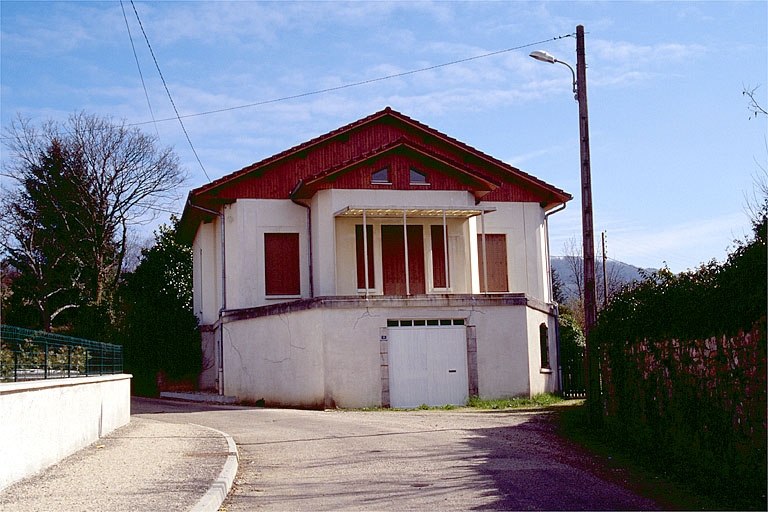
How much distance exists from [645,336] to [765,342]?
413 cm

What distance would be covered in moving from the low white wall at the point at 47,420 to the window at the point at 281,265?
11.7 metres

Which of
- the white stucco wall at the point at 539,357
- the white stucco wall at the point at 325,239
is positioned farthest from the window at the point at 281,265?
the white stucco wall at the point at 539,357

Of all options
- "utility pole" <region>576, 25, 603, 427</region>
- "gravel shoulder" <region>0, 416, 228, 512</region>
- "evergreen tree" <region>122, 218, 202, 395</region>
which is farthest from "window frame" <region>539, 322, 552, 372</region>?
Answer: "gravel shoulder" <region>0, 416, 228, 512</region>

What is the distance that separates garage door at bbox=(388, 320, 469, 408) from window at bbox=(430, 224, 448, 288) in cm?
379

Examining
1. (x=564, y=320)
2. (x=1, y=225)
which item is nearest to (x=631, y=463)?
(x=564, y=320)

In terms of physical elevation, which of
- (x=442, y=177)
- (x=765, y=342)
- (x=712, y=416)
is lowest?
(x=712, y=416)

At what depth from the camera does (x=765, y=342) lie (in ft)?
29.9

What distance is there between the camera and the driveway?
30.3ft

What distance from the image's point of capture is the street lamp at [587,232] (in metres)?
16.2

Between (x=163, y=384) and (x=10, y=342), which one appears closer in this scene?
(x=10, y=342)

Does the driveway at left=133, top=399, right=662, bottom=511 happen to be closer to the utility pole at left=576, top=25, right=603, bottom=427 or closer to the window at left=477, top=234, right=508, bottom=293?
the utility pole at left=576, top=25, right=603, bottom=427

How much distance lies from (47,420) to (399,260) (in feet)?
56.3

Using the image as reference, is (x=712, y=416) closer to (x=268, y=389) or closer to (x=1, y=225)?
(x=268, y=389)

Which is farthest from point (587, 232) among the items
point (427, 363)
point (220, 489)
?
point (220, 489)
